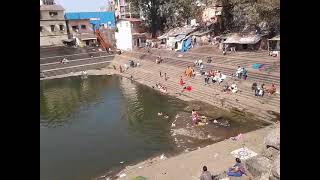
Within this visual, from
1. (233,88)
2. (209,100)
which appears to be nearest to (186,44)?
(233,88)

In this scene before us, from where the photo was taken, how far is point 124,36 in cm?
5859

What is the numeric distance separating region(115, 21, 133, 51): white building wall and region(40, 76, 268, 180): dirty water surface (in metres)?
23.8

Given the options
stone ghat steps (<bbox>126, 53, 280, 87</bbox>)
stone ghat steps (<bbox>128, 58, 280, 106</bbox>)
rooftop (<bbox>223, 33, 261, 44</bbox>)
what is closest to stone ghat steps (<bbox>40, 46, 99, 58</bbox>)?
stone ghat steps (<bbox>126, 53, 280, 87</bbox>)

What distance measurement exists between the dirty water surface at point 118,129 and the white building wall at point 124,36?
78.2 feet

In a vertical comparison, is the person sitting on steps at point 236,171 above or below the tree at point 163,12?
below

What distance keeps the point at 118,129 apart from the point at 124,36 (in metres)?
36.5

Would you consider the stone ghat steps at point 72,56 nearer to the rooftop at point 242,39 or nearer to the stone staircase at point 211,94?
the stone staircase at point 211,94

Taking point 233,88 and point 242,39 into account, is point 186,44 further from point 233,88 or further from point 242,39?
point 233,88

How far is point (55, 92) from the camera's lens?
38.2 m

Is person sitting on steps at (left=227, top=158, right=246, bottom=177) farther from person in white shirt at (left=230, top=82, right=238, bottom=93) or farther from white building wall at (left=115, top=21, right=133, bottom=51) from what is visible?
white building wall at (left=115, top=21, right=133, bottom=51)

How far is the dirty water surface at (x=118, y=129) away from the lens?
19.1m

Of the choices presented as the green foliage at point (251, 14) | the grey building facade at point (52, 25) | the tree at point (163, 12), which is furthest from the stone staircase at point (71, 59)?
the green foliage at point (251, 14)

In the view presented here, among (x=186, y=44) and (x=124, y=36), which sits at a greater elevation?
(x=124, y=36)

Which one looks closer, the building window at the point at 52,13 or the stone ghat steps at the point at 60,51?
the stone ghat steps at the point at 60,51
